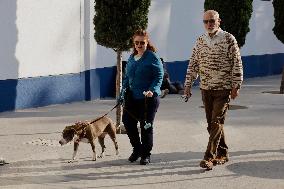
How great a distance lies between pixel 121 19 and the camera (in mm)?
11789

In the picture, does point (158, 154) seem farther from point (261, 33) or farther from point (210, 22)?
point (261, 33)

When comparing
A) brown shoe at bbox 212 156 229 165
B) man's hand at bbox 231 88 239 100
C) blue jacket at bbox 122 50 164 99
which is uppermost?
blue jacket at bbox 122 50 164 99

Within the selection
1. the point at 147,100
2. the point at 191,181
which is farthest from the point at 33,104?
the point at 191,181

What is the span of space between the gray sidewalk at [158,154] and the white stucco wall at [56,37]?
1.18 metres

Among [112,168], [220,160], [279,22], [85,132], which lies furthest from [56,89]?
[220,160]

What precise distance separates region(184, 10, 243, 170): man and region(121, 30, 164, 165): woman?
0.63 metres

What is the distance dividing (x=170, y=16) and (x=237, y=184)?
1349cm

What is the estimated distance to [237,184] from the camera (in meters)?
7.67

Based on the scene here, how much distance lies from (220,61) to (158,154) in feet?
6.18

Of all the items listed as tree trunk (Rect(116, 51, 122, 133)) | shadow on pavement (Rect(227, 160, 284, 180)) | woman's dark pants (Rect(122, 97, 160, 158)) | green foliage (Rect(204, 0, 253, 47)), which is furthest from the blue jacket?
green foliage (Rect(204, 0, 253, 47))

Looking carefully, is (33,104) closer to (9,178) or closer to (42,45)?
(42,45)

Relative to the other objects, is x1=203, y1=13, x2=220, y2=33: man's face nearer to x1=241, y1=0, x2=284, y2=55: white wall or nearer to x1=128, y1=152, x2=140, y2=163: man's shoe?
x1=128, y1=152, x2=140, y2=163: man's shoe

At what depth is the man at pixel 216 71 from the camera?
27.2ft

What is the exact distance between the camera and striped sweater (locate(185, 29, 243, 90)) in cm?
831
